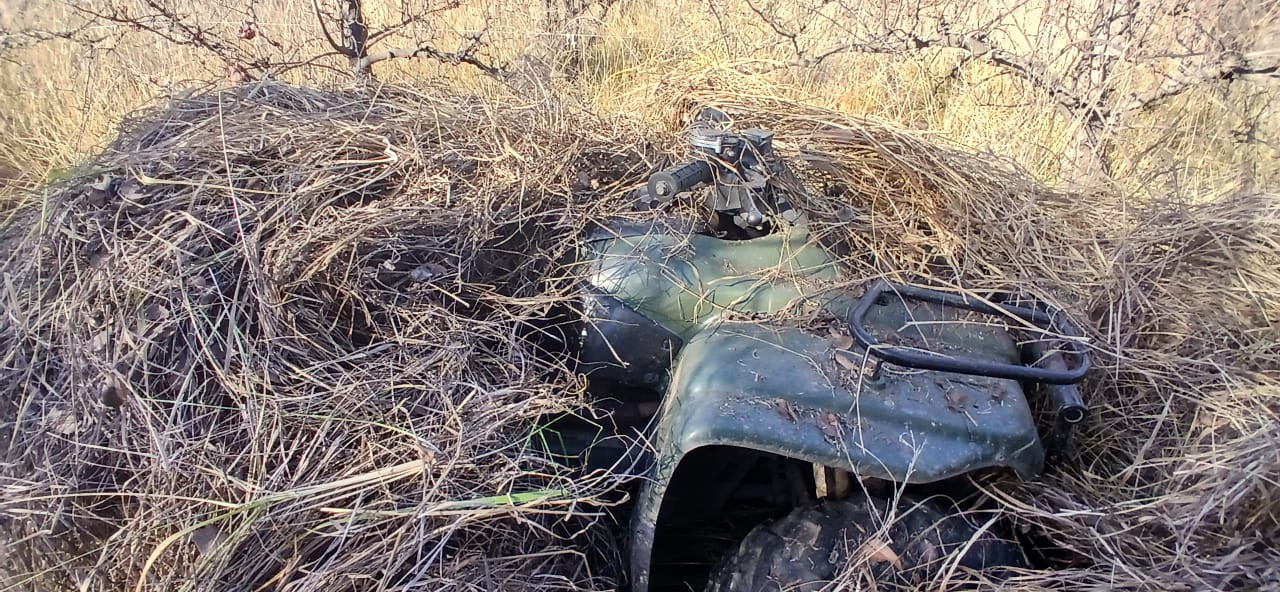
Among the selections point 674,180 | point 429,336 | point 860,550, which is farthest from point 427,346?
point 860,550

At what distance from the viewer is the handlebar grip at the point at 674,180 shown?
6.77 ft

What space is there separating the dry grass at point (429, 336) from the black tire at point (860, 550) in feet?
0.39

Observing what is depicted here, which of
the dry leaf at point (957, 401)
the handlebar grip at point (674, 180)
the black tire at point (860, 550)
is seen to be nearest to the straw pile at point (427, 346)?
the black tire at point (860, 550)

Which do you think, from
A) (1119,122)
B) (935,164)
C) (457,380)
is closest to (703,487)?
(457,380)

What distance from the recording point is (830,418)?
162cm

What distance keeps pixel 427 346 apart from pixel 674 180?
2.61 ft

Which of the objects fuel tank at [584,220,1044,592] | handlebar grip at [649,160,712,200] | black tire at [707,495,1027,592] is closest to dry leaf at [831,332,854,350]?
fuel tank at [584,220,1044,592]

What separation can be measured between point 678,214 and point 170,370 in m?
1.43

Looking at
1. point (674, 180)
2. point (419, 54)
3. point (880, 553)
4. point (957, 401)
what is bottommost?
point (880, 553)

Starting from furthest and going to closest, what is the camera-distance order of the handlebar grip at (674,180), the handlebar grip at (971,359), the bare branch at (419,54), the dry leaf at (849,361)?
1. the bare branch at (419,54)
2. the handlebar grip at (674,180)
3. the dry leaf at (849,361)
4. the handlebar grip at (971,359)

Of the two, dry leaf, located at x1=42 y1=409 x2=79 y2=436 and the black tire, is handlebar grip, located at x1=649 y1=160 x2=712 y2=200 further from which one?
dry leaf, located at x1=42 y1=409 x2=79 y2=436

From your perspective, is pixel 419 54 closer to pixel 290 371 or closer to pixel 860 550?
pixel 290 371

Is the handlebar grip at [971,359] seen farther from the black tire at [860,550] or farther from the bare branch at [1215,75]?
the bare branch at [1215,75]

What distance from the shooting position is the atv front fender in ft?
5.18
